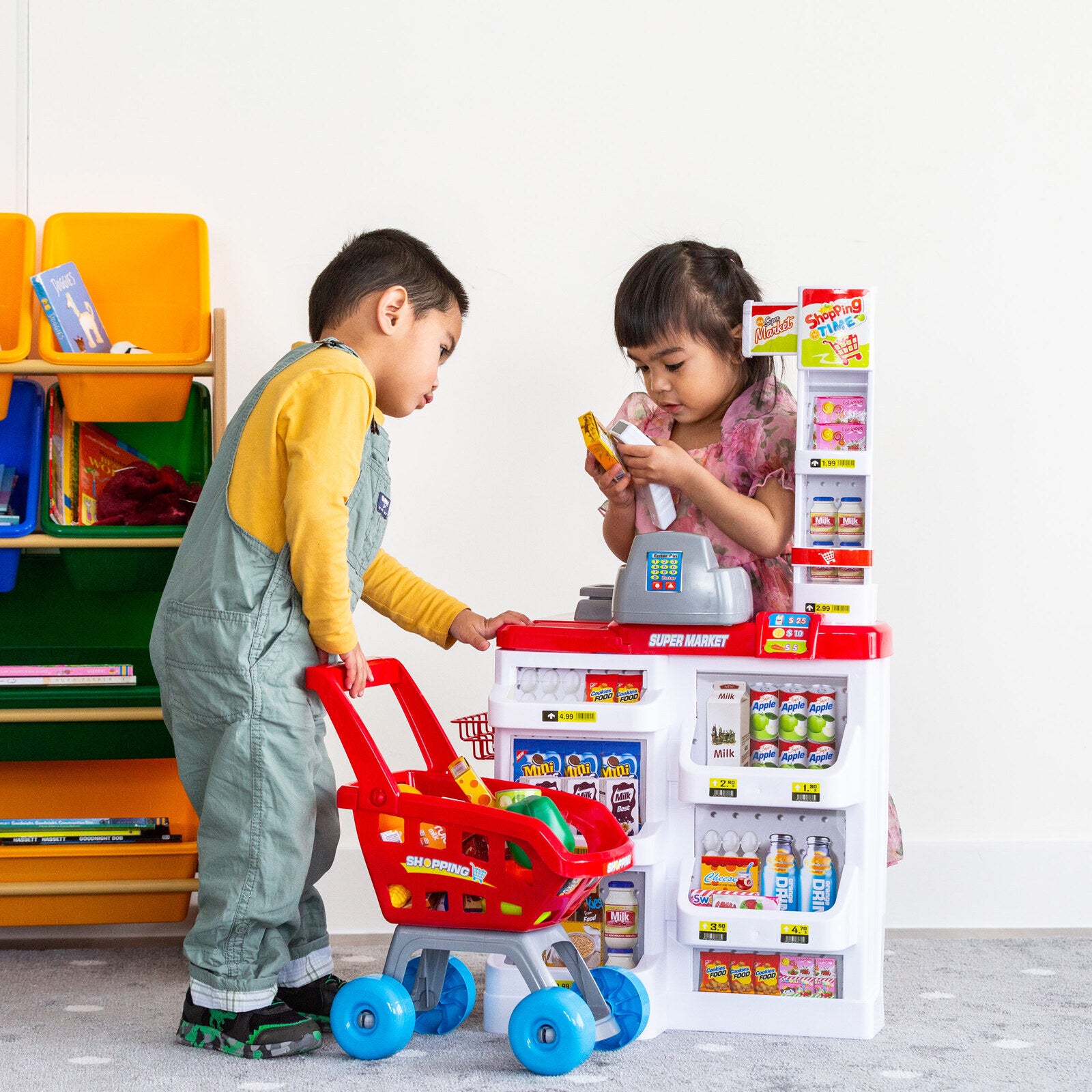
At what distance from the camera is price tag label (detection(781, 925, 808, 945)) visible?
1.54 m

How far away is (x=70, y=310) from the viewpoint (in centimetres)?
208

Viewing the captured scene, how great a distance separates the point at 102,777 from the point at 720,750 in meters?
1.20

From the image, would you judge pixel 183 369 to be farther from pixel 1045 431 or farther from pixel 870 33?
pixel 1045 431

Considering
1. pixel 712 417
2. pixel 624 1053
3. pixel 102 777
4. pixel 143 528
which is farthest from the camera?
pixel 102 777

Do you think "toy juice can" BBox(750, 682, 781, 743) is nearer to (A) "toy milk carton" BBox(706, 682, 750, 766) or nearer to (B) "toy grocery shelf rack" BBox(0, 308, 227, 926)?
(A) "toy milk carton" BBox(706, 682, 750, 766)

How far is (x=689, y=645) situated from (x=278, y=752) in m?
0.55

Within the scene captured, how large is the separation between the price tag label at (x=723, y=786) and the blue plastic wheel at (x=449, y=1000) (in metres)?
0.42

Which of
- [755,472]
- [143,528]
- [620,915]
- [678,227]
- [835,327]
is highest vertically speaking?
[678,227]

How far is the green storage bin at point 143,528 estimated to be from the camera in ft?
6.54

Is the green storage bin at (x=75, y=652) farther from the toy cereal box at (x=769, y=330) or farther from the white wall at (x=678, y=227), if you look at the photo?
the toy cereal box at (x=769, y=330)

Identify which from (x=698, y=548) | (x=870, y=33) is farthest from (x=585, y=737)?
(x=870, y=33)

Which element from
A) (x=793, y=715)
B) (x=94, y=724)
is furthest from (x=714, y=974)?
(x=94, y=724)

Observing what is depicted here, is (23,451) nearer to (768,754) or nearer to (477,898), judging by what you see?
(477,898)

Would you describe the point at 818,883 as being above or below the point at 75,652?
below
